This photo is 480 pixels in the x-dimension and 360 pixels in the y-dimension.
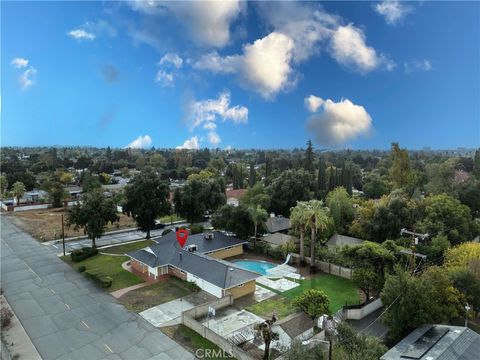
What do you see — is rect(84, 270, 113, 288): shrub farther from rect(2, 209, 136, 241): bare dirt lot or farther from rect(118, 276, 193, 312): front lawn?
rect(2, 209, 136, 241): bare dirt lot

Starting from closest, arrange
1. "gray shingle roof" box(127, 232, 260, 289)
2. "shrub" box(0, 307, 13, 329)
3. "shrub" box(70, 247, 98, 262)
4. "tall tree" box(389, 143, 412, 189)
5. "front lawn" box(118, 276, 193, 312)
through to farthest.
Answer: "shrub" box(0, 307, 13, 329) → "front lawn" box(118, 276, 193, 312) → "gray shingle roof" box(127, 232, 260, 289) → "shrub" box(70, 247, 98, 262) → "tall tree" box(389, 143, 412, 189)

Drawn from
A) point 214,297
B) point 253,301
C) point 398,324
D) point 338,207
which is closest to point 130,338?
point 214,297

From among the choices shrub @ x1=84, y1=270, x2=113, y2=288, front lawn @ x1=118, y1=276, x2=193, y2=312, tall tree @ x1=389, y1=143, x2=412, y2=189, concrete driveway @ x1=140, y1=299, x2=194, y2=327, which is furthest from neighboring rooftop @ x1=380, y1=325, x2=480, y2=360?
tall tree @ x1=389, y1=143, x2=412, y2=189

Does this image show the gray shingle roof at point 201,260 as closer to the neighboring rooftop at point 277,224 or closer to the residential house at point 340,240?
the neighboring rooftop at point 277,224

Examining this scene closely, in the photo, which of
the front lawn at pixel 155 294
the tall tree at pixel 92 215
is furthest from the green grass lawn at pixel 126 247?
the front lawn at pixel 155 294

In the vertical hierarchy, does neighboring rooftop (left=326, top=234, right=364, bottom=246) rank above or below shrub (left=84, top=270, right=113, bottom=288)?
above

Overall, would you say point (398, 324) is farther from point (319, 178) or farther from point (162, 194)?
point (319, 178)

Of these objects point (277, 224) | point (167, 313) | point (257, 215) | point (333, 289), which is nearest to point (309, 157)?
point (277, 224)
